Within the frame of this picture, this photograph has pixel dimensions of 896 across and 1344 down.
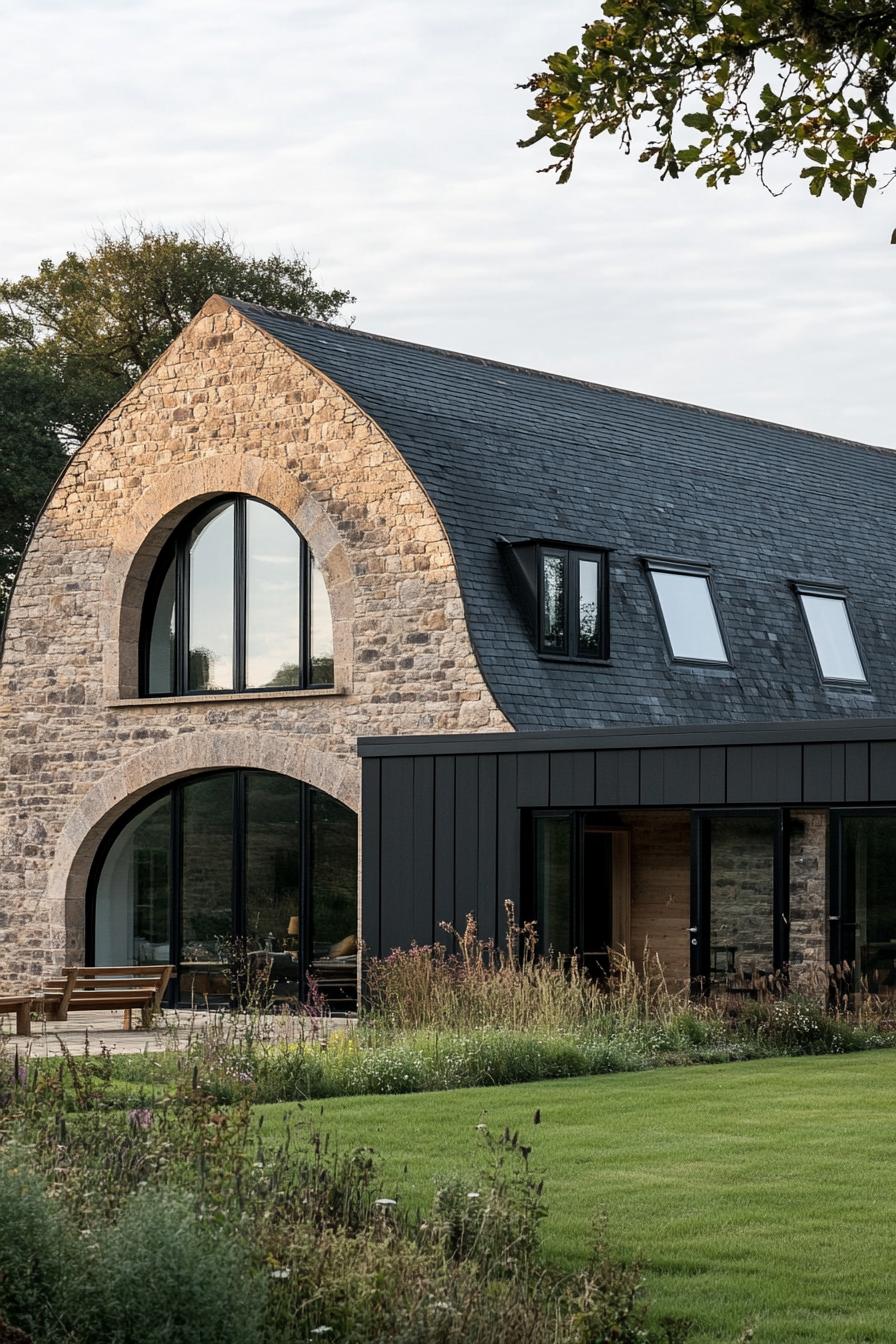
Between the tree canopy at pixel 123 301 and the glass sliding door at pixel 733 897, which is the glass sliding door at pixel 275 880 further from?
the tree canopy at pixel 123 301

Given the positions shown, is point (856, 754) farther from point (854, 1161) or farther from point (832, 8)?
point (832, 8)

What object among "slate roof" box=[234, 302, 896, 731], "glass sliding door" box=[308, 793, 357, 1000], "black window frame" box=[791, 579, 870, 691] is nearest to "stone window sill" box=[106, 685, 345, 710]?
"glass sliding door" box=[308, 793, 357, 1000]

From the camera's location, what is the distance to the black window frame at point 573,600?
65.0ft

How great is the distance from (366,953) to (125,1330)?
44.7 feet

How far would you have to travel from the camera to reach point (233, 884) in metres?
21.2

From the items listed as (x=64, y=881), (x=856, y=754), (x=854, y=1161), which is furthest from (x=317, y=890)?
(x=854, y=1161)

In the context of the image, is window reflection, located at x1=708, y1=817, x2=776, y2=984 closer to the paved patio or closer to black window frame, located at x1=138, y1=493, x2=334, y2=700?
the paved patio

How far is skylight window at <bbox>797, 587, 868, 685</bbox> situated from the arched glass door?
6835mm

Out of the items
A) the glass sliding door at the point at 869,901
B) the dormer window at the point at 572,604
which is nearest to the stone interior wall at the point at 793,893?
the glass sliding door at the point at 869,901

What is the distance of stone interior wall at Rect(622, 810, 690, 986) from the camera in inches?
781

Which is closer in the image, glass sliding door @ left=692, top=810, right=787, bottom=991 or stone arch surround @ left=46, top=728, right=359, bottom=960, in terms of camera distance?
glass sliding door @ left=692, top=810, right=787, bottom=991

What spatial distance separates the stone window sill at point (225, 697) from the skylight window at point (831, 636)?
6592 mm

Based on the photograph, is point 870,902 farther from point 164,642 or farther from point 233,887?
point 164,642

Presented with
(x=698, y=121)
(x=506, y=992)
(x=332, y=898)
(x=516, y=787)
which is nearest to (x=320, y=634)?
(x=332, y=898)
